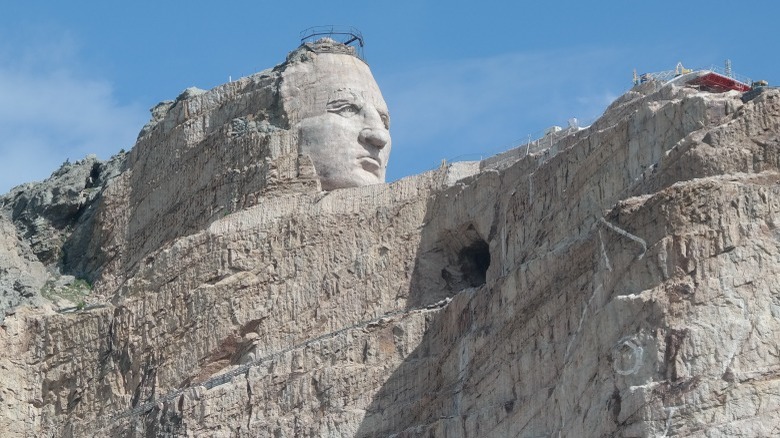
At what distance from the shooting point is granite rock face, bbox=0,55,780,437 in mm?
34156

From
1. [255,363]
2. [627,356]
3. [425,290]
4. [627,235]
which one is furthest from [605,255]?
[255,363]

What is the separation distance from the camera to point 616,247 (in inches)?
1400

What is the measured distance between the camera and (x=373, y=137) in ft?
154

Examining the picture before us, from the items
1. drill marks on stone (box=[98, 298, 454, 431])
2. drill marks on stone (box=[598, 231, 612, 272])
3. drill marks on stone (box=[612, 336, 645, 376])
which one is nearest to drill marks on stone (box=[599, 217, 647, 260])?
drill marks on stone (box=[598, 231, 612, 272])

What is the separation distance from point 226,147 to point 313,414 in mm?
7827

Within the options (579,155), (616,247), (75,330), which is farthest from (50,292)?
(616,247)

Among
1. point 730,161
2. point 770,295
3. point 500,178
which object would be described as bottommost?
point 770,295

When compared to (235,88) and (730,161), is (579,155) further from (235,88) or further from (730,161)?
(235,88)

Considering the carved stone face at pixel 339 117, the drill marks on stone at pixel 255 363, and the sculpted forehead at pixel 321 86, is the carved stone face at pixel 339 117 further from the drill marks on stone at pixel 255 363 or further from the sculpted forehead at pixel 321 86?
the drill marks on stone at pixel 255 363

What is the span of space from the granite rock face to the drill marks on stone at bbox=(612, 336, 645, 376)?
48mm

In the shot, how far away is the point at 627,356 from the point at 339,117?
14044mm

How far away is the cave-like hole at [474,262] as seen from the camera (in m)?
43.7

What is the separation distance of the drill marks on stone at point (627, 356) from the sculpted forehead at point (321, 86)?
14.1 meters

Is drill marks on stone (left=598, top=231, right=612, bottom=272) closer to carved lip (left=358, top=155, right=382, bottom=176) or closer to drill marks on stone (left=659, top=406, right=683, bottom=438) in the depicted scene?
drill marks on stone (left=659, top=406, right=683, bottom=438)
